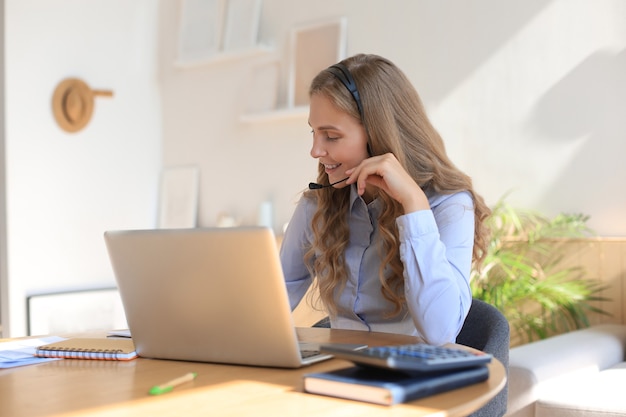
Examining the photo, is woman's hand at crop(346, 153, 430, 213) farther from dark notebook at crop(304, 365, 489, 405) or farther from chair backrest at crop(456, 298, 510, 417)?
dark notebook at crop(304, 365, 489, 405)

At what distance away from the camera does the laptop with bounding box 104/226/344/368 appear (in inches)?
55.3

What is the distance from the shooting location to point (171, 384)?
1.32 meters

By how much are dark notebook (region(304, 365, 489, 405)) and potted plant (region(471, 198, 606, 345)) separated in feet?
7.43

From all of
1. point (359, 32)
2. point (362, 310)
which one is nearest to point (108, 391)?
point (362, 310)

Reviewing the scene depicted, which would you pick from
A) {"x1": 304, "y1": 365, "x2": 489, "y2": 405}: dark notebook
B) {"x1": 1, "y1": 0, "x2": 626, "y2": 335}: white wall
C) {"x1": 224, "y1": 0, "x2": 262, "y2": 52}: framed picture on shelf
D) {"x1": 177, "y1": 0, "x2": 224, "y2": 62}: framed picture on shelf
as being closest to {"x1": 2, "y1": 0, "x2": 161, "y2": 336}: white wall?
{"x1": 1, "y1": 0, "x2": 626, "y2": 335}: white wall

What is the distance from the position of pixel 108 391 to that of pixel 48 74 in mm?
4004

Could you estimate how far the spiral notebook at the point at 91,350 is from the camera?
5.43 ft

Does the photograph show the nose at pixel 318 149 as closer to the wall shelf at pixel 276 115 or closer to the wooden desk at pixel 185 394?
the wooden desk at pixel 185 394

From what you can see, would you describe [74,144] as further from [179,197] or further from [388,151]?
[388,151]

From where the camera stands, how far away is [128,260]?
156 cm

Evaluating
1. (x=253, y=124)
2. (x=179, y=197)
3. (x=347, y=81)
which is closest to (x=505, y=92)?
(x=253, y=124)

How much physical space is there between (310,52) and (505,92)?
1.21 meters

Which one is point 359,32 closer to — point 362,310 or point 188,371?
point 362,310

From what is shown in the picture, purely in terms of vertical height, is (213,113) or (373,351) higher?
(213,113)
